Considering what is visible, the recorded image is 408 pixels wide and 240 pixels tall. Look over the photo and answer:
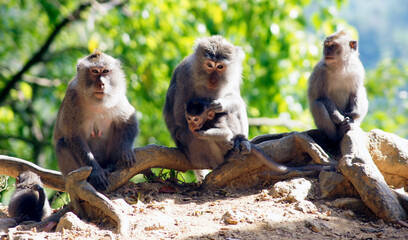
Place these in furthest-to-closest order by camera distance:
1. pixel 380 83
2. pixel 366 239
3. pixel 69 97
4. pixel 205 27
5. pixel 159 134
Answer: pixel 380 83 < pixel 159 134 < pixel 205 27 < pixel 69 97 < pixel 366 239

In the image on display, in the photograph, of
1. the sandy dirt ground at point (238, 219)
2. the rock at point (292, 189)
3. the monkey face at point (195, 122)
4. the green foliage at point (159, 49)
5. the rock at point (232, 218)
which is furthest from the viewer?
the green foliage at point (159, 49)

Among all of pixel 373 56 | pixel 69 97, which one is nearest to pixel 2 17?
pixel 69 97

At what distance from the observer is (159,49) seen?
11.3 meters

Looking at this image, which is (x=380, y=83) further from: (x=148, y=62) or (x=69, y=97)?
(x=69, y=97)

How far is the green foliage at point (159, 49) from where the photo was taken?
10672 mm

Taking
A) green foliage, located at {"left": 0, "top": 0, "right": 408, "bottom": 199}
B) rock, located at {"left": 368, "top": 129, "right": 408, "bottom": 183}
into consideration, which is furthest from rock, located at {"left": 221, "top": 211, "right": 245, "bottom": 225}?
green foliage, located at {"left": 0, "top": 0, "right": 408, "bottom": 199}

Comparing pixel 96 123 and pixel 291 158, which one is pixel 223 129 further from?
pixel 96 123

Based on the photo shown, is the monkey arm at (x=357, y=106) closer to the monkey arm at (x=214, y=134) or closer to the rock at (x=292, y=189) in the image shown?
the rock at (x=292, y=189)

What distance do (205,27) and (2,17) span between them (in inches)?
218

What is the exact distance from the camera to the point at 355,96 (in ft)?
20.8

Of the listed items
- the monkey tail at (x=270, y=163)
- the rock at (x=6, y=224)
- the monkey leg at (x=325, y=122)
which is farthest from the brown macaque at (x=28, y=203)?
the monkey leg at (x=325, y=122)

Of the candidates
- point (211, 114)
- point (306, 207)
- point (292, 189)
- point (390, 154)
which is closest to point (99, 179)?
point (211, 114)

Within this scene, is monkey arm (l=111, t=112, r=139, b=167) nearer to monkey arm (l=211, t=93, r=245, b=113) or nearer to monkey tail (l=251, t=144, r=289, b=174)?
monkey arm (l=211, t=93, r=245, b=113)

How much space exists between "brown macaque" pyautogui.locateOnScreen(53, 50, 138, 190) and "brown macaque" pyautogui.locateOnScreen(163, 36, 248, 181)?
63 centimetres
